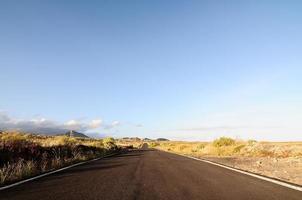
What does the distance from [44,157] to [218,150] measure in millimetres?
22164

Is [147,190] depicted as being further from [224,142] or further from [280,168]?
[224,142]

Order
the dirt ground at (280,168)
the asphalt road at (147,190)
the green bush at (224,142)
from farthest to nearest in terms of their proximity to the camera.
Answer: the green bush at (224,142)
the dirt ground at (280,168)
the asphalt road at (147,190)

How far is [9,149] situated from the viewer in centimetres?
1664

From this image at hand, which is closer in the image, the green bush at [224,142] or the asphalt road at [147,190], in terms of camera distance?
the asphalt road at [147,190]

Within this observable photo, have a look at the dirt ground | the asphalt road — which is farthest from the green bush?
the asphalt road

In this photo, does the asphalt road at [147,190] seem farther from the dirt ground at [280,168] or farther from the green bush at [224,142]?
the green bush at [224,142]

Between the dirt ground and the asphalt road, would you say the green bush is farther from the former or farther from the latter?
the asphalt road

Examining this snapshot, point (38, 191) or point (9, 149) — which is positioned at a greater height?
point (9, 149)

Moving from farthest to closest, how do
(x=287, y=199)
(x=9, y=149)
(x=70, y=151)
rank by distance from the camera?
(x=70, y=151) → (x=9, y=149) → (x=287, y=199)


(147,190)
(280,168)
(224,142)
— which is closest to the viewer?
(147,190)

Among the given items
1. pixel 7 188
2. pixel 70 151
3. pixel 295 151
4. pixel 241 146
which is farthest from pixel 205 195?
pixel 241 146

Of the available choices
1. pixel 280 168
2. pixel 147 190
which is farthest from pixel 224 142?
pixel 147 190

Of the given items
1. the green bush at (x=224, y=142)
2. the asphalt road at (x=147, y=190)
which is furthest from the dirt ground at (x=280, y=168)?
the green bush at (x=224, y=142)

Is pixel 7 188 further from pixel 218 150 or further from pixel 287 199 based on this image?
pixel 218 150
